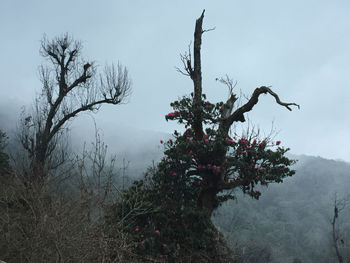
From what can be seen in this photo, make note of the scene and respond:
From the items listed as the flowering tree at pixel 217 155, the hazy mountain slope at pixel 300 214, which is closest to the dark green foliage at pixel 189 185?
the flowering tree at pixel 217 155

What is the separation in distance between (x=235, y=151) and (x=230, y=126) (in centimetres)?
111

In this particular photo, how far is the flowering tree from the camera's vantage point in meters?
8.32

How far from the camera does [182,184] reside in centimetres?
882

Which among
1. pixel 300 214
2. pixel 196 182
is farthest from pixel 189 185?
pixel 300 214

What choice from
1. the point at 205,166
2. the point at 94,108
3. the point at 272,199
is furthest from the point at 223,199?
the point at 272,199

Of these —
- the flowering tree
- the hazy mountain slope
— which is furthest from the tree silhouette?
the hazy mountain slope

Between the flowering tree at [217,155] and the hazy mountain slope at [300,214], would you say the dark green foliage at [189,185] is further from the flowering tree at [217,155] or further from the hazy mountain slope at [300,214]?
the hazy mountain slope at [300,214]

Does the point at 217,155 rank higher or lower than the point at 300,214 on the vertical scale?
higher

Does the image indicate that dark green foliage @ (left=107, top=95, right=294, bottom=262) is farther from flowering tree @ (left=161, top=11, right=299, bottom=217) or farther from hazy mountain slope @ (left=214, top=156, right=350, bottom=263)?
hazy mountain slope @ (left=214, top=156, right=350, bottom=263)

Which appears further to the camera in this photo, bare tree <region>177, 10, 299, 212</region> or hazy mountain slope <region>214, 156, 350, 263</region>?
hazy mountain slope <region>214, 156, 350, 263</region>

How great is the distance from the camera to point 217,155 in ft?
28.2

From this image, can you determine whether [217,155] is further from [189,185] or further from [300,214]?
[300,214]

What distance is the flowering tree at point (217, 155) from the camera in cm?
832

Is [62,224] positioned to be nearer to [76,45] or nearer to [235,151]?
[235,151]
